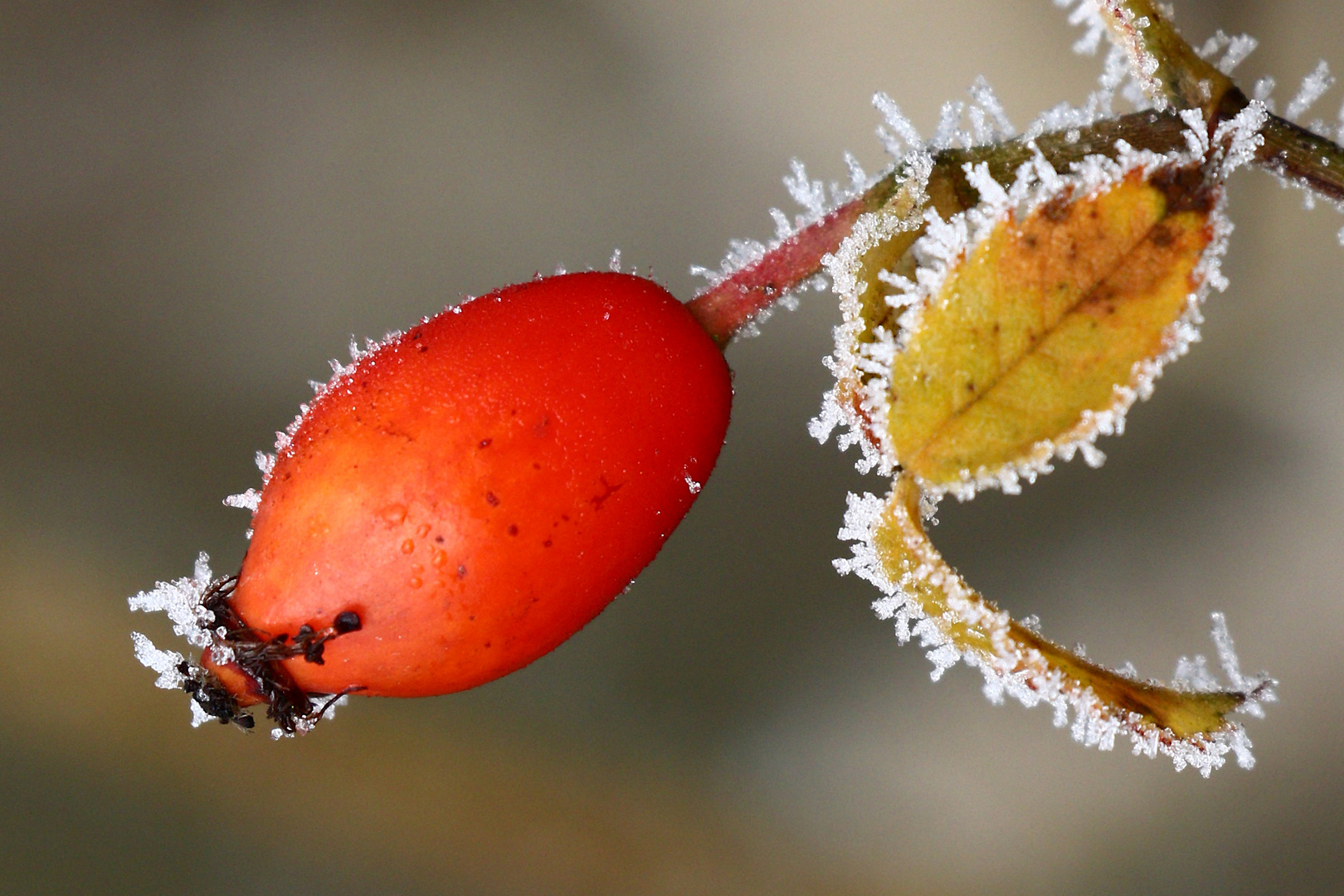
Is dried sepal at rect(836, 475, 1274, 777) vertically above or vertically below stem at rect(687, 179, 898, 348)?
Answer: below

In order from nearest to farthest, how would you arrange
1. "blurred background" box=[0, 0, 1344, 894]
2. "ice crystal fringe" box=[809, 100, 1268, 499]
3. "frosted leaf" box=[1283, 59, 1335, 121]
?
"ice crystal fringe" box=[809, 100, 1268, 499] < "frosted leaf" box=[1283, 59, 1335, 121] < "blurred background" box=[0, 0, 1344, 894]

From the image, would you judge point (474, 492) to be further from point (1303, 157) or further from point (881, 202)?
point (1303, 157)

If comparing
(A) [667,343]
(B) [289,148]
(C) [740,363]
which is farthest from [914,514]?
(B) [289,148]

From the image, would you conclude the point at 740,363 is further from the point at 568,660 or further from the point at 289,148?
the point at 289,148

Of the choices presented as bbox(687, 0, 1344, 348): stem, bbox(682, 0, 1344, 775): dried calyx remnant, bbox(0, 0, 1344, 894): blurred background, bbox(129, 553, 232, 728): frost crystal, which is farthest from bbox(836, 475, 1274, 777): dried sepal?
bbox(0, 0, 1344, 894): blurred background

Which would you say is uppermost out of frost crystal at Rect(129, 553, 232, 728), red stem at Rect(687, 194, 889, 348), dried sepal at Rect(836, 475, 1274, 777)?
red stem at Rect(687, 194, 889, 348)

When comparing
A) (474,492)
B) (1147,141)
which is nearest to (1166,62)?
(1147,141)

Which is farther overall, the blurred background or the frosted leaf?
the blurred background

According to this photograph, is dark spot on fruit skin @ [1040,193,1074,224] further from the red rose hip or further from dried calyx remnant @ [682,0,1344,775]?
the red rose hip
